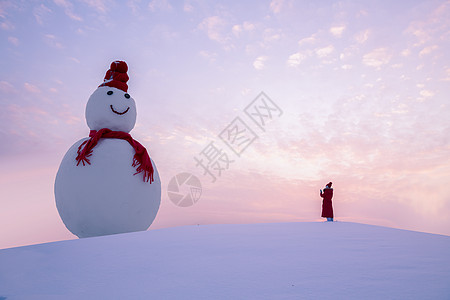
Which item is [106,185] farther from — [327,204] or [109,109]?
[327,204]

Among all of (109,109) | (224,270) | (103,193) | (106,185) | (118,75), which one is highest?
(118,75)

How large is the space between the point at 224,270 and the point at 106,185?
3.71 m

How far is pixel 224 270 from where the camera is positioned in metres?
2.62

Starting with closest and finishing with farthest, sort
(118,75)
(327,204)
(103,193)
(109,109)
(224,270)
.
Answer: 1. (224,270)
2. (103,193)
3. (109,109)
4. (118,75)
5. (327,204)

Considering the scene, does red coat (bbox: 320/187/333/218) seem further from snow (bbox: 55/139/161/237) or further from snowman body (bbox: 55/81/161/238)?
snow (bbox: 55/139/161/237)

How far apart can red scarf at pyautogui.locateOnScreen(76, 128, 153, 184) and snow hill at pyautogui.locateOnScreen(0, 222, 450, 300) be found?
7.00 feet

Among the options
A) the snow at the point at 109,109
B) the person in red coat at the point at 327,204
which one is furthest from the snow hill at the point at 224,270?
the person in red coat at the point at 327,204

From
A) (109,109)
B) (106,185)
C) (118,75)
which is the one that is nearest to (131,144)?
(109,109)

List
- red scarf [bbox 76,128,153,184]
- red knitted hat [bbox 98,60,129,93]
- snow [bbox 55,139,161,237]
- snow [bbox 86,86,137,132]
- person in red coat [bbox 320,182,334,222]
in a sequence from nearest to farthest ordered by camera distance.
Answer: snow [bbox 55,139,161,237]
red scarf [bbox 76,128,153,184]
snow [bbox 86,86,137,132]
red knitted hat [bbox 98,60,129,93]
person in red coat [bbox 320,182,334,222]

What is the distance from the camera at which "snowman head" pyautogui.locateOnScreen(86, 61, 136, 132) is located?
6105 millimetres

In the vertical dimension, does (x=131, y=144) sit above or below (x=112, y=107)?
below

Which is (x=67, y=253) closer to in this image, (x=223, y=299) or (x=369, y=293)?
(x=223, y=299)

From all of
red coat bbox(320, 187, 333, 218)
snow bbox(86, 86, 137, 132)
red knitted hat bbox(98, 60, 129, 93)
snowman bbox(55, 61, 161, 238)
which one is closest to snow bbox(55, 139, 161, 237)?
snowman bbox(55, 61, 161, 238)

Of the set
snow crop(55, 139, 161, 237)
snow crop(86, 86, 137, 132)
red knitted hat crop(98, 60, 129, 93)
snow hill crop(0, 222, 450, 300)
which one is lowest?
snow hill crop(0, 222, 450, 300)
